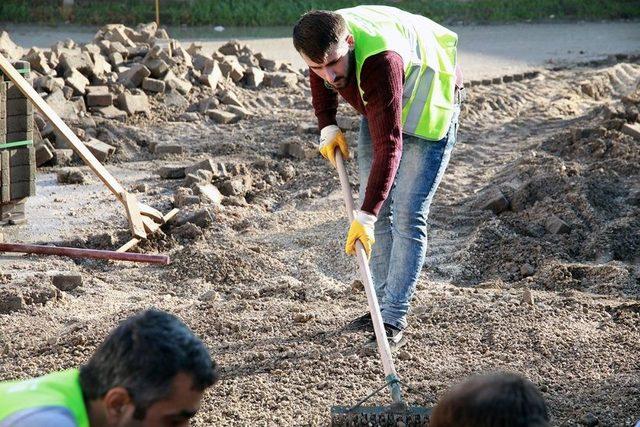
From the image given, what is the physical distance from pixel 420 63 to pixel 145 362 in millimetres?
2859

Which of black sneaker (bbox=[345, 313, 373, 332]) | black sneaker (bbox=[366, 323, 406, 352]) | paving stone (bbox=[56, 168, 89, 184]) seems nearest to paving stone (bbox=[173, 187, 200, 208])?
paving stone (bbox=[56, 168, 89, 184])

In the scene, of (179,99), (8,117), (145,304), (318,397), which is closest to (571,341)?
(318,397)

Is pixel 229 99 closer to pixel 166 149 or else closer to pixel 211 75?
pixel 211 75

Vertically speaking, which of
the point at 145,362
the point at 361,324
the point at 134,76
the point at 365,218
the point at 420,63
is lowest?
the point at 134,76

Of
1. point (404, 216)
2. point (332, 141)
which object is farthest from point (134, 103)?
point (404, 216)

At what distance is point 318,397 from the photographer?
5035mm

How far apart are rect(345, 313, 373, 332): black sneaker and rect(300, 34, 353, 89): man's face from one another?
55.8 inches

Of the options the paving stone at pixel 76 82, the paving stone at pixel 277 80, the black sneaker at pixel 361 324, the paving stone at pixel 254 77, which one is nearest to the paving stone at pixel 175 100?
the paving stone at pixel 76 82

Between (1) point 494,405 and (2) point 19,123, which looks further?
(2) point 19,123

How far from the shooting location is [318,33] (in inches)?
183

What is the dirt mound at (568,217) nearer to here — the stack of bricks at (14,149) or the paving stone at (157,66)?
the stack of bricks at (14,149)

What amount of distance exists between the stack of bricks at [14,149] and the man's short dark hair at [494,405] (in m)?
5.81

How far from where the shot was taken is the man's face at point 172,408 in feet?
8.83

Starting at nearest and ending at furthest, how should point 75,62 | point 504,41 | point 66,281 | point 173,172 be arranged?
point 66,281 < point 173,172 < point 75,62 < point 504,41
